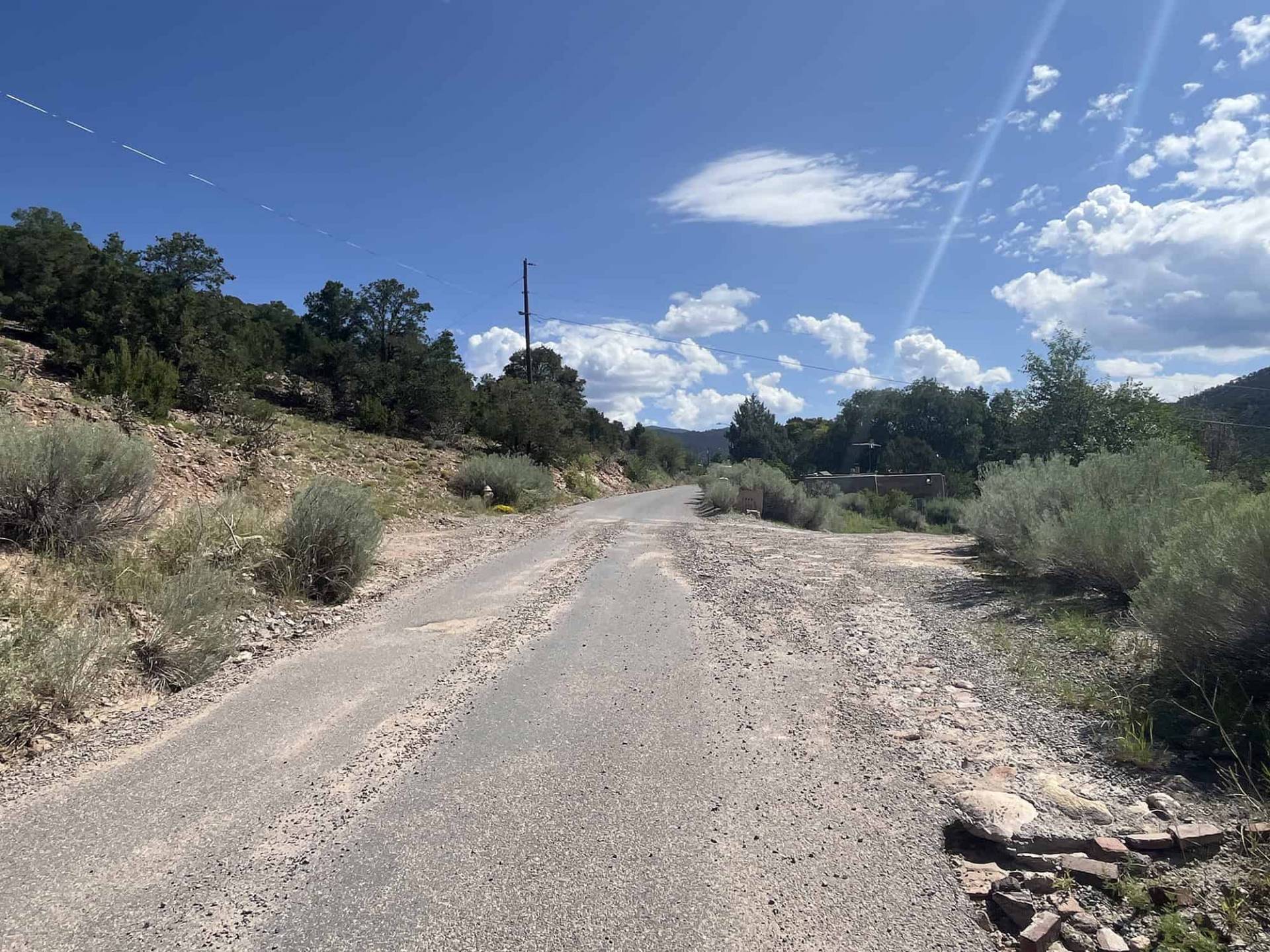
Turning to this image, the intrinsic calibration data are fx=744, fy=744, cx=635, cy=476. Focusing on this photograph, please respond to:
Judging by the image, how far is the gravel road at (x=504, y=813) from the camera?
9.48 ft

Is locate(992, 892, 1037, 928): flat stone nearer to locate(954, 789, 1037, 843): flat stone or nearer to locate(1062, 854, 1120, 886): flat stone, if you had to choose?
locate(1062, 854, 1120, 886): flat stone

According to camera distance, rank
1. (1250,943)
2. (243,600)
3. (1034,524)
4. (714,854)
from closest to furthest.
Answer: (1250,943), (714,854), (243,600), (1034,524)

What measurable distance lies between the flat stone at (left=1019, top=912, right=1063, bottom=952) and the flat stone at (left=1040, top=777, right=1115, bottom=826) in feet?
3.09

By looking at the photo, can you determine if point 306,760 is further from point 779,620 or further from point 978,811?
point 779,620

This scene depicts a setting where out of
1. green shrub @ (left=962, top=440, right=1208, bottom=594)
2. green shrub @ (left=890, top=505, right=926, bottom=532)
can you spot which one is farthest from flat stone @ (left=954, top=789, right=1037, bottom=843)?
green shrub @ (left=890, top=505, right=926, bottom=532)

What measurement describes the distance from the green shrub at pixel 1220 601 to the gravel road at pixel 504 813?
2.10 m

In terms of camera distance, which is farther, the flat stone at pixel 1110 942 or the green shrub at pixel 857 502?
the green shrub at pixel 857 502

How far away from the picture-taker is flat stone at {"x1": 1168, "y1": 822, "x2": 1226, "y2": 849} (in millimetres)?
3355

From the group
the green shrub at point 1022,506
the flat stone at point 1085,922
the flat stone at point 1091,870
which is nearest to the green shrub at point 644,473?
the green shrub at point 1022,506

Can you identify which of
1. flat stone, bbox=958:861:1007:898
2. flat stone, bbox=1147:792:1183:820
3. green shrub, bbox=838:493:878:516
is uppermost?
flat stone, bbox=1147:792:1183:820

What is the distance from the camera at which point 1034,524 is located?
11016 millimetres

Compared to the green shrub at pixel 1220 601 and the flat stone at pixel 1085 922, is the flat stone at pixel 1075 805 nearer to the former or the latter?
the flat stone at pixel 1085 922

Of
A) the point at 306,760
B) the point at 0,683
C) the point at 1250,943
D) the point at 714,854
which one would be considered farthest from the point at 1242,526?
the point at 0,683

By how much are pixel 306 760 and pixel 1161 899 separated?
4333mm
